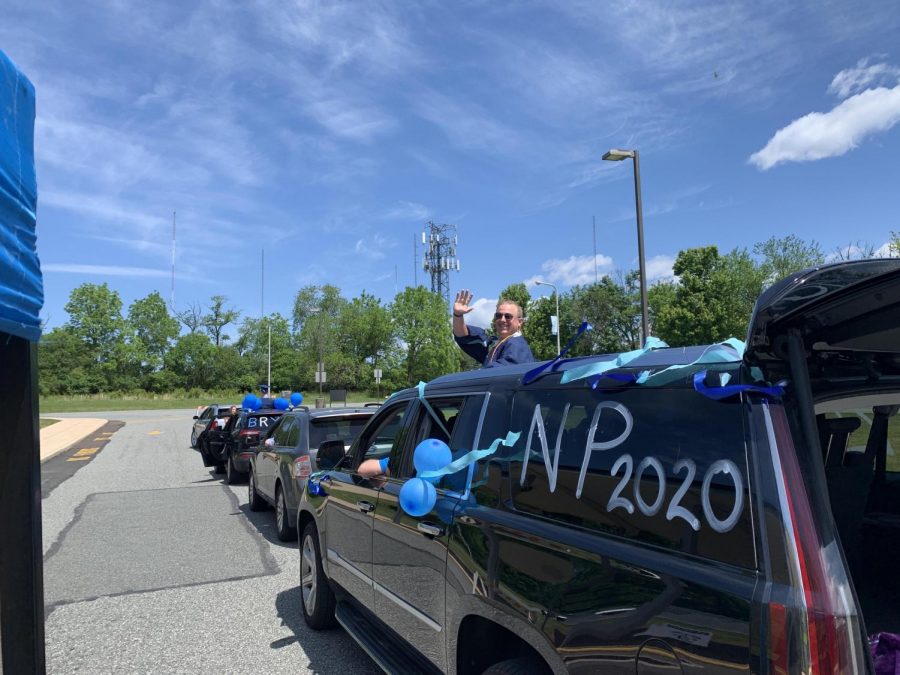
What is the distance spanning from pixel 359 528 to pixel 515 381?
5.51ft

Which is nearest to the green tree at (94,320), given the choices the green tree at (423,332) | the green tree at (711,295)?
the green tree at (423,332)

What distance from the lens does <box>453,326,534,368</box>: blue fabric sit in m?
4.57

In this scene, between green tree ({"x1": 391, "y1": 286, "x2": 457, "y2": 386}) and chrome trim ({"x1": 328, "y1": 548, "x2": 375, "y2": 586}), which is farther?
green tree ({"x1": 391, "y1": 286, "x2": 457, "y2": 386})

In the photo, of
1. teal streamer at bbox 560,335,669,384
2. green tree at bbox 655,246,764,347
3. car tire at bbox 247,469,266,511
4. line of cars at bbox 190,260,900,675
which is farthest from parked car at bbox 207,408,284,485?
green tree at bbox 655,246,764,347

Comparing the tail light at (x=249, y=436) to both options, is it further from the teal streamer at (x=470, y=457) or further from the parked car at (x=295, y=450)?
the teal streamer at (x=470, y=457)

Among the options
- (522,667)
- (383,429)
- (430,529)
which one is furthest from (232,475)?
(522,667)

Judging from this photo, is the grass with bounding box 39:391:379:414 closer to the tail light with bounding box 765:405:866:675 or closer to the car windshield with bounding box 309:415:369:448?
the car windshield with bounding box 309:415:369:448

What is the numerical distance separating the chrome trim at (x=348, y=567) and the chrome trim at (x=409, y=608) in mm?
142

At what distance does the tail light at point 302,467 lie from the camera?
7.15 meters

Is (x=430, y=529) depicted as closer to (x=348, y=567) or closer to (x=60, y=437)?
(x=348, y=567)

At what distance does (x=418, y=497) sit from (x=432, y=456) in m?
0.20

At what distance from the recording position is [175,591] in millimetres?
5805

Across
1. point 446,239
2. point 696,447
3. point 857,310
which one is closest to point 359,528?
point 696,447

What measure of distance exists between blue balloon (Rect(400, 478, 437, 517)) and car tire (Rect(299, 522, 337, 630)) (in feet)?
6.48
